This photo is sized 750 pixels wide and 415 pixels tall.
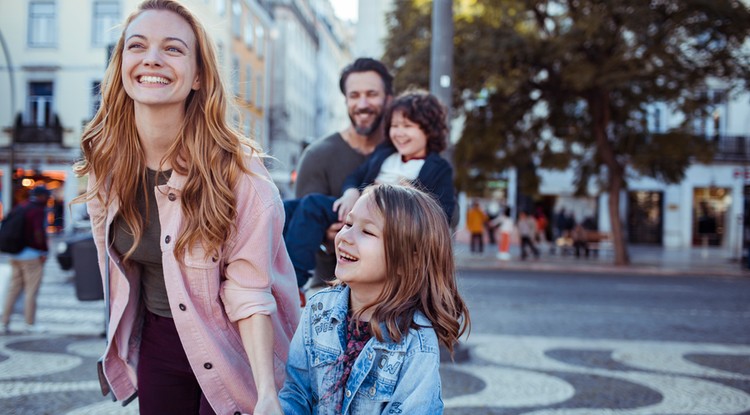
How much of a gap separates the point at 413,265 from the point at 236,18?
36.8 m

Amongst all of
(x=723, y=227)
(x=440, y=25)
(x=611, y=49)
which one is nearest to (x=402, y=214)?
(x=440, y=25)

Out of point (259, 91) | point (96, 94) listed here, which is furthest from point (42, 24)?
point (96, 94)

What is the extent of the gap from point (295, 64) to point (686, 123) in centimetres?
3571

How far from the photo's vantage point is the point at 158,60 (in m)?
2.34

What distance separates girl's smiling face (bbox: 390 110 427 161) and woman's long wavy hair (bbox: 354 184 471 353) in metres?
1.19

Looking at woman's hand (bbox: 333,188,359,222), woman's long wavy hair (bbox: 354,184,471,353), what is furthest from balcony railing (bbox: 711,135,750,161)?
woman's long wavy hair (bbox: 354,184,471,353)

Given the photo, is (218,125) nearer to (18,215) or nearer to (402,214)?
(402,214)

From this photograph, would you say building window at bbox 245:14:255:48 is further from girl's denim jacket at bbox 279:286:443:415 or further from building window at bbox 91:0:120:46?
girl's denim jacket at bbox 279:286:443:415

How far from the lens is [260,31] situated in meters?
42.9

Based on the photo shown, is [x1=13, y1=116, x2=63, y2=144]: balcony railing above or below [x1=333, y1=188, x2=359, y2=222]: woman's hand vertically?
above

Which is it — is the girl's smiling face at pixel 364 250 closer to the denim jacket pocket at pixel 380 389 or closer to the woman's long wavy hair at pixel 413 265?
the woman's long wavy hair at pixel 413 265

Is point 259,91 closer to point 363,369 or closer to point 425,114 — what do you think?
point 425,114

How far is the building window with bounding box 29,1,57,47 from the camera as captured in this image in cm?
3238

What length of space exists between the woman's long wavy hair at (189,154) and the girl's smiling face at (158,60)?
2.0 inches
